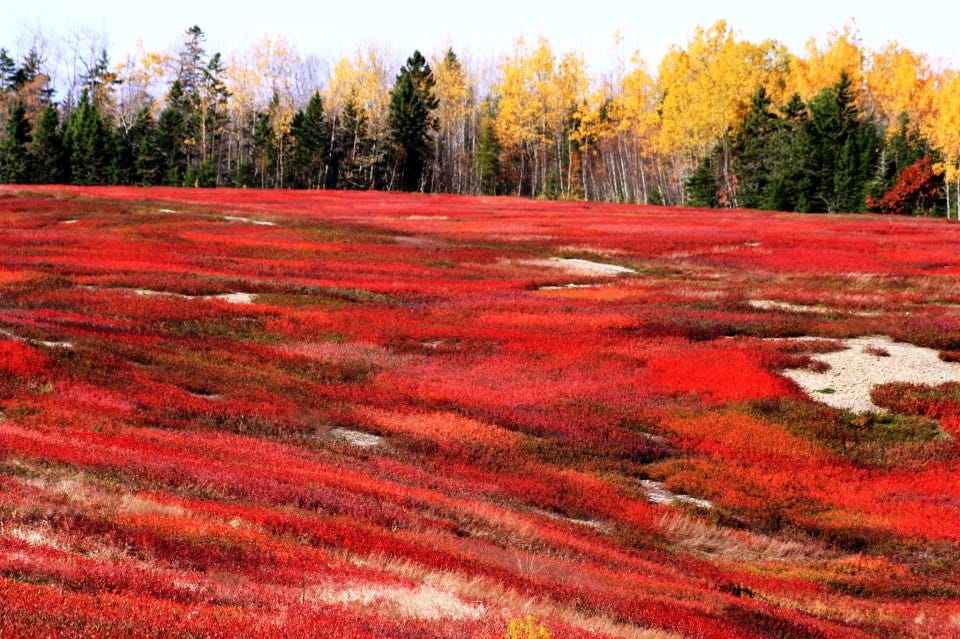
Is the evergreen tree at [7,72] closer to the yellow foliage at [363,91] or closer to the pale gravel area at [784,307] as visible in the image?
the yellow foliage at [363,91]

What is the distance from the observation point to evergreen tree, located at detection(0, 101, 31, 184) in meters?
123

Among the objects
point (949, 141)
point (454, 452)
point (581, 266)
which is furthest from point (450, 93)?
point (454, 452)

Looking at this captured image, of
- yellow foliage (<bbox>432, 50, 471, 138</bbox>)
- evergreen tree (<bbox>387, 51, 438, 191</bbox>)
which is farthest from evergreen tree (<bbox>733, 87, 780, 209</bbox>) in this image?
yellow foliage (<bbox>432, 50, 471, 138</bbox>)

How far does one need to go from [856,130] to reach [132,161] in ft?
286

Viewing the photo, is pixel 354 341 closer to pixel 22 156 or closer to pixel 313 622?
pixel 313 622

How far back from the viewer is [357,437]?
2230 cm

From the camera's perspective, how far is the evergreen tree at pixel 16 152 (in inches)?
4855

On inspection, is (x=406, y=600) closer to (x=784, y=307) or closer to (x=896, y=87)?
(x=784, y=307)

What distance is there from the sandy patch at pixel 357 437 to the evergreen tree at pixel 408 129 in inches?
4323

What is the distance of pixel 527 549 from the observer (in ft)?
48.5

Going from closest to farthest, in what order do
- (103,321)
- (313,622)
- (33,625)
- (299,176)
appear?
(33,625)
(313,622)
(103,321)
(299,176)

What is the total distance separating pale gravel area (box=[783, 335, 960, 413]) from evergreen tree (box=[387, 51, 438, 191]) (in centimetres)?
10290

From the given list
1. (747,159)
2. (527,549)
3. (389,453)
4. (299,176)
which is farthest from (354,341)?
(299,176)

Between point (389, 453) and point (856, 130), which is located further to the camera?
point (856, 130)
